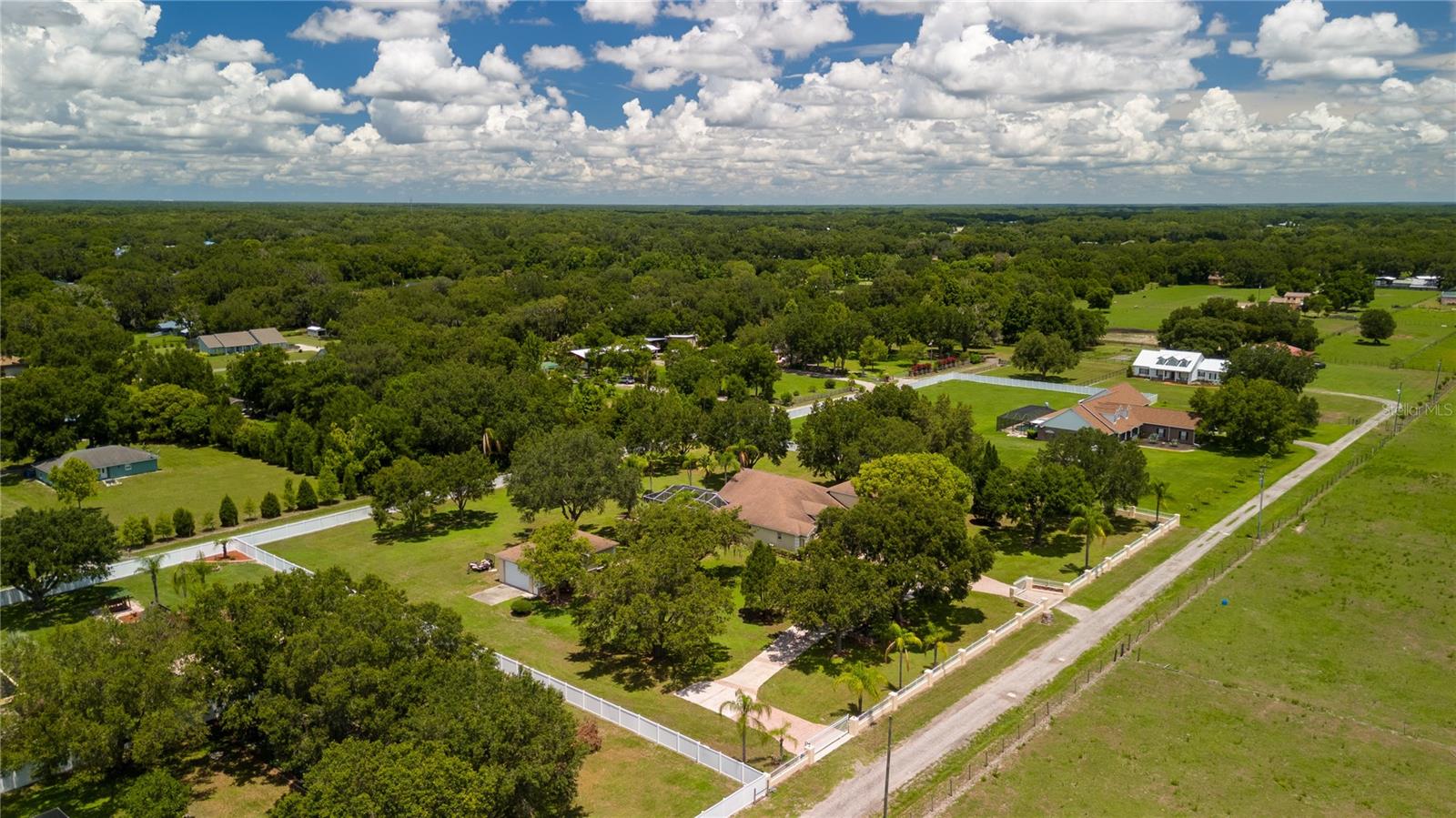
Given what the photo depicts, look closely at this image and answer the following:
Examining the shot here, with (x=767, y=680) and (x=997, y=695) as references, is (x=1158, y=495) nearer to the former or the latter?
(x=997, y=695)

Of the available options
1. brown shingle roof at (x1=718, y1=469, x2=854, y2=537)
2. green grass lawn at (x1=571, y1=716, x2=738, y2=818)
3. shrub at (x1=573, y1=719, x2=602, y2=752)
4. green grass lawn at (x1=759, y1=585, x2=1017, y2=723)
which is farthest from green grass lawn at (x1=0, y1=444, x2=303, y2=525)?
green grass lawn at (x1=759, y1=585, x2=1017, y2=723)

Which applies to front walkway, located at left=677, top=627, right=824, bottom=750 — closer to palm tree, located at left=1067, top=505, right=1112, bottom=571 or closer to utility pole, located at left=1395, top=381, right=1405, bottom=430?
palm tree, located at left=1067, top=505, right=1112, bottom=571

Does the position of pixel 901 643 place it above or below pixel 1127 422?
above

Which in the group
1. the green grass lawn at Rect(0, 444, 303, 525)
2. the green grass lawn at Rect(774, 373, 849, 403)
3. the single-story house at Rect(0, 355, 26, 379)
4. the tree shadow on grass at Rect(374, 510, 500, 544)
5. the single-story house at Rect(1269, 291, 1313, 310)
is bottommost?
the tree shadow on grass at Rect(374, 510, 500, 544)

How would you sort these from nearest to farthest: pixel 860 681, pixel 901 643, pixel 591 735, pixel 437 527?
pixel 591 735
pixel 860 681
pixel 901 643
pixel 437 527

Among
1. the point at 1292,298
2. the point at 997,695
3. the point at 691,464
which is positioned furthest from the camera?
the point at 1292,298

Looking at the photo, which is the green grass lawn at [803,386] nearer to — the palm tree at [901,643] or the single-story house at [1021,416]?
the single-story house at [1021,416]

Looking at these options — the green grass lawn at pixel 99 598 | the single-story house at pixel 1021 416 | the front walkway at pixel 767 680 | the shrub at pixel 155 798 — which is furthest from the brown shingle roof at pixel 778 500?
the single-story house at pixel 1021 416

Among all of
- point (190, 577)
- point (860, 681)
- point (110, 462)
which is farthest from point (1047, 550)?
point (110, 462)
